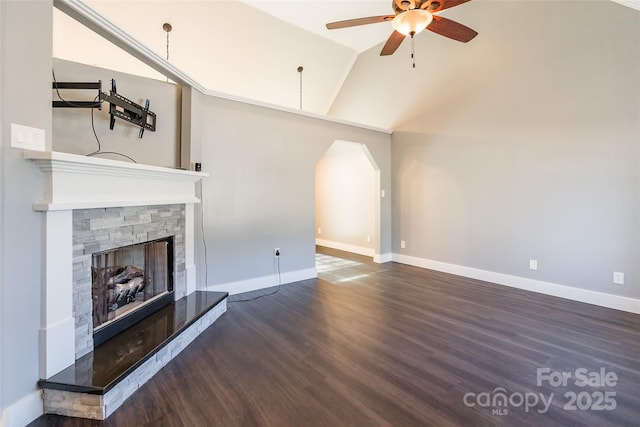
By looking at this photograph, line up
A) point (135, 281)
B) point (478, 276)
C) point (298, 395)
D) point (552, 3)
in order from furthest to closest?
1. point (478, 276)
2. point (552, 3)
3. point (135, 281)
4. point (298, 395)

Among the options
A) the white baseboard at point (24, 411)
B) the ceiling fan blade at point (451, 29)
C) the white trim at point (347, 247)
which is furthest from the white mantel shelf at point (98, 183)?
the white trim at point (347, 247)

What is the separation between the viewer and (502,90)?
3832 millimetres

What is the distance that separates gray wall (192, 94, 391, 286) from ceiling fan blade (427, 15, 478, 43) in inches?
78.4

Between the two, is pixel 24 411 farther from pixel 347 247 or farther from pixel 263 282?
pixel 347 247

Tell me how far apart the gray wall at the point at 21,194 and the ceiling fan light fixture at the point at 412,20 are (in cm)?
237

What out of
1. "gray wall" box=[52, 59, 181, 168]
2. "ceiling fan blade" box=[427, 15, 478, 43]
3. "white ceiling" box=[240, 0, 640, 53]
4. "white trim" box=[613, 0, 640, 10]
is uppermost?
"white ceiling" box=[240, 0, 640, 53]

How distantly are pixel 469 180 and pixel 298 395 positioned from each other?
3817 mm

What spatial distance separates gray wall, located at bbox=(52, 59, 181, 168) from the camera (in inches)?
86.9

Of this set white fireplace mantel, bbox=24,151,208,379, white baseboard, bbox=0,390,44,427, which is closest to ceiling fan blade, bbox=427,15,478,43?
white fireplace mantel, bbox=24,151,208,379

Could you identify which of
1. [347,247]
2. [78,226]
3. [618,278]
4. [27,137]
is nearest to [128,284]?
[78,226]

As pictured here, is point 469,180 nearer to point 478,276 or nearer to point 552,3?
point 478,276

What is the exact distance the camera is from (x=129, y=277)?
2.46 m

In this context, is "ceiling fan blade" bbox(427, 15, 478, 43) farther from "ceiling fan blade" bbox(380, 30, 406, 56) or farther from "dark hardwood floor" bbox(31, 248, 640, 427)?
"dark hardwood floor" bbox(31, 248, 640, 427)

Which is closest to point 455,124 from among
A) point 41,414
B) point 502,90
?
point 502,90
